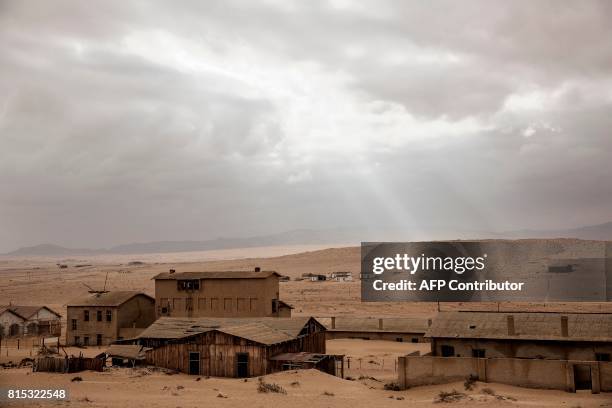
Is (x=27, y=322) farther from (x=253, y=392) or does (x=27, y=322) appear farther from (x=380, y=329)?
(x=253, y=392)

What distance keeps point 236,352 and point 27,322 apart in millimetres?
34367

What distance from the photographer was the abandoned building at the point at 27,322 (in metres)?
61.8

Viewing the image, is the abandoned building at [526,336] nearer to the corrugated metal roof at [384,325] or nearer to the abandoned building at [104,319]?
the corrugated metal roof at [384,325]

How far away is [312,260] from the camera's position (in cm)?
19425

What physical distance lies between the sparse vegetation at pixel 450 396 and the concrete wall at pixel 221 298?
27143 mm

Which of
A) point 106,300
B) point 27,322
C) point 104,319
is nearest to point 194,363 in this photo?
point 104,319

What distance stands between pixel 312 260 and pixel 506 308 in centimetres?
11997

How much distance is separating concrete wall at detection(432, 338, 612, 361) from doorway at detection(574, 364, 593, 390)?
2.49m

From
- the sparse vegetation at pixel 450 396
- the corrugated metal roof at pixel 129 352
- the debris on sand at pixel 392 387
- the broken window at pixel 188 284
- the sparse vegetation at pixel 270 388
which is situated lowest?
the debris on sand at pixel 392 387

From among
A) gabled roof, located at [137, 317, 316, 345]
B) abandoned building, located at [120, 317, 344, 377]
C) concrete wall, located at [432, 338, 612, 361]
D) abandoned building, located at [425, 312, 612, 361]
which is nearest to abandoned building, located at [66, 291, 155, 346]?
gabled roof, located at [137, 317, 316, 345]

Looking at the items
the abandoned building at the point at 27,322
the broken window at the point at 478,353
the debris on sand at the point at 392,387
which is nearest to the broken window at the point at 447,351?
the broken window at the point at 478,353

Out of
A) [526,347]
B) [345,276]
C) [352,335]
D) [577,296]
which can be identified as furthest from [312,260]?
[526,347]

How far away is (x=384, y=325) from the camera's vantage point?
193 ft

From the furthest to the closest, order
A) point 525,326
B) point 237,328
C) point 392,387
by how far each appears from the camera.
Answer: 1. point 237,328
2. point 525,326
3. point 392,387
